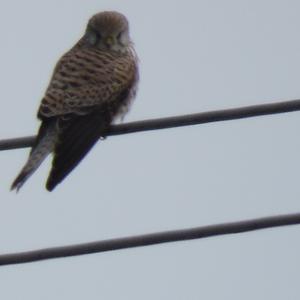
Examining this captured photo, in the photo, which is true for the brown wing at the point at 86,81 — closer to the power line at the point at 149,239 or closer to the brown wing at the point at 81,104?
the brown wing at the point at 81,104

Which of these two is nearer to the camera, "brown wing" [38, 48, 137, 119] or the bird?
the bird

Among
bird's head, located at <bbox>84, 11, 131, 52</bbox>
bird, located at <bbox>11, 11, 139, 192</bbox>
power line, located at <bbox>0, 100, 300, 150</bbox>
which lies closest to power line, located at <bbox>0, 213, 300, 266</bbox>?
power line, located at <bbox>0, 100, 300, 150</bbox>

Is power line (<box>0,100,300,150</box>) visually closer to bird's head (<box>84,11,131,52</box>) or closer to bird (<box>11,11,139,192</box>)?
bird (<box>11,11,139,192</box>)

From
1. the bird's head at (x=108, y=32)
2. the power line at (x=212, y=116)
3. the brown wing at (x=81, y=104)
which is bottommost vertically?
the brown wing at (x=81, y=104)

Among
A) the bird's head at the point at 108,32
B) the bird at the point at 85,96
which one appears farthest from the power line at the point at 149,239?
the bird's head at the point at 108,32

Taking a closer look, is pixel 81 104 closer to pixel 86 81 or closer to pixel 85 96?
pixel 85 96

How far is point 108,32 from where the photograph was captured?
9734 millimetres

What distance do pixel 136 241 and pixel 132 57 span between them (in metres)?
3.17

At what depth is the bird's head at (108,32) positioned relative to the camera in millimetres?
9570

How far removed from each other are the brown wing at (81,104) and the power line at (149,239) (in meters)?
1.44

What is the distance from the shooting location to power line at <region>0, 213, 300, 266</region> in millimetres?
6297

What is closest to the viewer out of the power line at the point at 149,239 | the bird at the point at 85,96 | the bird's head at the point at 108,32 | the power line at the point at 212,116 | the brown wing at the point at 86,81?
the power line at the point at 149,239

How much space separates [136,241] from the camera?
6.31 metres

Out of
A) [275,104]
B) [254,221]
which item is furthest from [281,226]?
[275,104]
